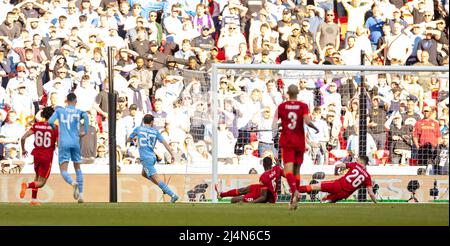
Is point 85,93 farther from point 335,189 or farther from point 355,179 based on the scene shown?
point 355,179

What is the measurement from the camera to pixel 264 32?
95.7ft

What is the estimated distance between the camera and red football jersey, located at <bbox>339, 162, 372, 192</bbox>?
841 inches

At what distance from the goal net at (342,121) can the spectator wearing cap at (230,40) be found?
330 centimetres

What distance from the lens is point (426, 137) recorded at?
81.1 feet

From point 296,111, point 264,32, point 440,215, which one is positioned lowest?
point 440,215

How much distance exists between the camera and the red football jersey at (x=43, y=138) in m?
21.0

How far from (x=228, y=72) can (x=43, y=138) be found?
575cm

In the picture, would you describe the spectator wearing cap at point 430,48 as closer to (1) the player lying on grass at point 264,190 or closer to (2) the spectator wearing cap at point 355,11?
(2) the spectator wearing cap at point 355,11

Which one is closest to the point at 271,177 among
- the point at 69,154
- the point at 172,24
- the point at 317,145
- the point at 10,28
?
the point at 69,154

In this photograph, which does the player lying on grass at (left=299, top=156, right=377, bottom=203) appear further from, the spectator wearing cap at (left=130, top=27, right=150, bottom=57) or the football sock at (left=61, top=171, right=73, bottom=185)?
A: the spectator wearing cap at (left=130, top=27, right=150, bottom=57)

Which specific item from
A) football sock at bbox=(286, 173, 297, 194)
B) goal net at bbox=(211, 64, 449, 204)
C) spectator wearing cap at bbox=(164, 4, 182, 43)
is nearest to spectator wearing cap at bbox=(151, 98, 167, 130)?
goal net at bbox=(211, 64, 449, 204)

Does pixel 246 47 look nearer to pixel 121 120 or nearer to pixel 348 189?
pixel 121 120
